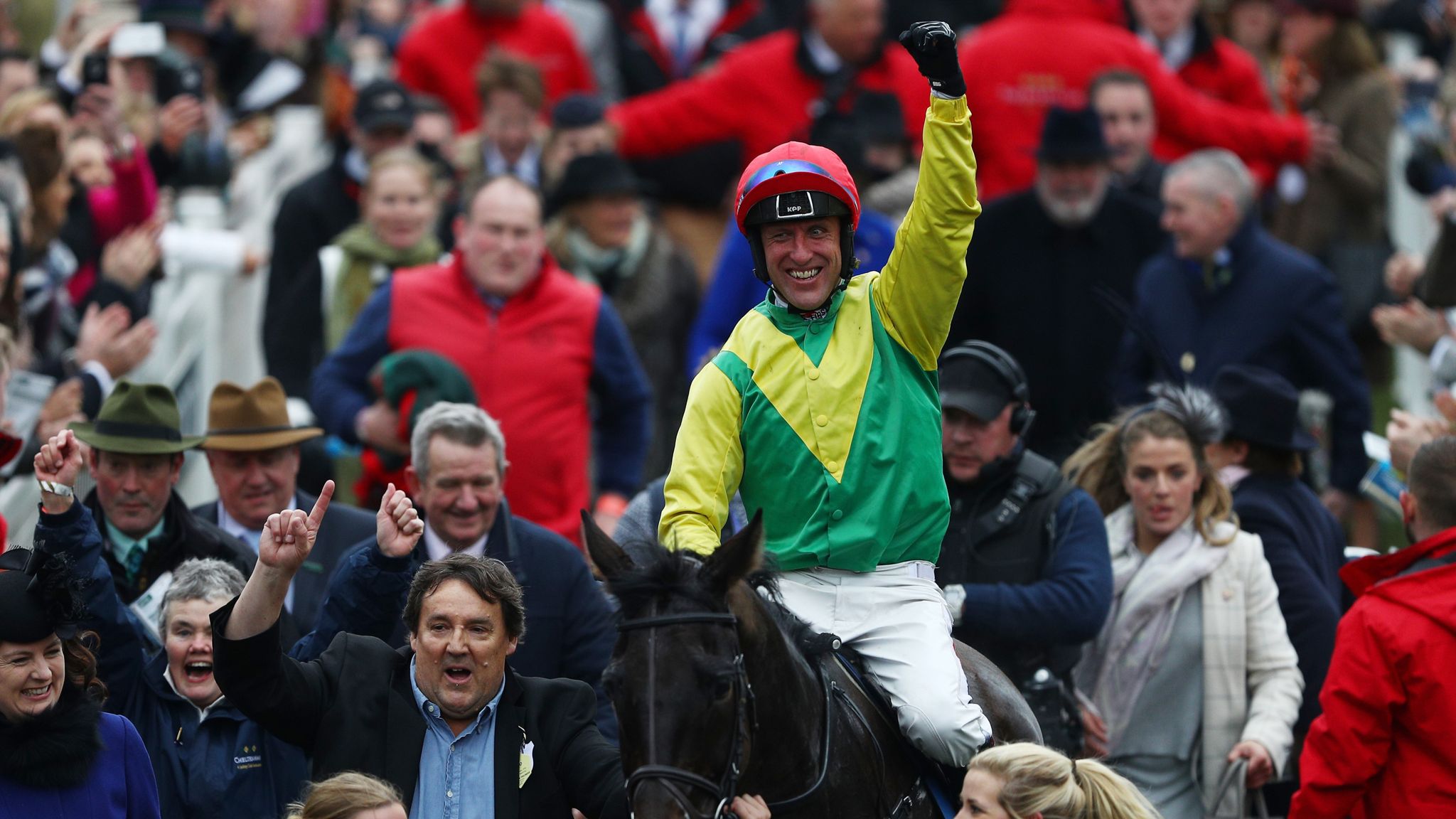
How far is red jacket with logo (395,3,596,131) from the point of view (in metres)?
14.0

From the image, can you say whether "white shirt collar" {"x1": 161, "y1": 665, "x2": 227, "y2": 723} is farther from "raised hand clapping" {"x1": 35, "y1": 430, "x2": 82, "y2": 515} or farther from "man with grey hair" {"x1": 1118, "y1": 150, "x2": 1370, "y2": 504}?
"man with grey hair" {"x1": 1118, "y1": 150, "x2": 1370, "y2": 504}

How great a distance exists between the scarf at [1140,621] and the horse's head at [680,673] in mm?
3070

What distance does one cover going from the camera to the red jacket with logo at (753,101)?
12930 millimetres

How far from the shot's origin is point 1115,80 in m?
11.7

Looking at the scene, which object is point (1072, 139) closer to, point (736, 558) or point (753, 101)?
point (753, 101)

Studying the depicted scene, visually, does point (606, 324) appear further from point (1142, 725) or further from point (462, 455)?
point (1142, 725)

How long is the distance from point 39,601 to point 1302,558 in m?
4.91

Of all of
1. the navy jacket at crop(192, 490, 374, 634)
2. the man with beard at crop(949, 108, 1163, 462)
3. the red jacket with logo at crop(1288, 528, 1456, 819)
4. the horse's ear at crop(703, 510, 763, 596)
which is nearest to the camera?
the horse's ear at crop(703, 510, 763, 596)

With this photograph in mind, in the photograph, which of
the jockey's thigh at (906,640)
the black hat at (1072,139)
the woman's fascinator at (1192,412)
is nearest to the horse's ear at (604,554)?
the jockey's thigh at (906,640)

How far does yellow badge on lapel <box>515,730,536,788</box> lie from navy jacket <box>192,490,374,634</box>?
1699 mm

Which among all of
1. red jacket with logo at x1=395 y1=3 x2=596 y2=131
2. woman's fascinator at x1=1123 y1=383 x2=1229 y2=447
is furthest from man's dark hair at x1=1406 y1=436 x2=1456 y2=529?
red jacket with logo at x1=395 y1=3 x2=596 y2=131

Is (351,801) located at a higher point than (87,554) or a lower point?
lower

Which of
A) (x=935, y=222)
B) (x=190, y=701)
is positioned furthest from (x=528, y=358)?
(x=935, y=222)

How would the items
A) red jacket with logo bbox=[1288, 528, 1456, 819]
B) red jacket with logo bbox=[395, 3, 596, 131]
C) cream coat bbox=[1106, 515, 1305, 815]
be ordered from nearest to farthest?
red jacket with logo bbox=[1288, 528, 1456, 819], cream coat bbox=[1106, 515, 1305, 815], red jacket with logo bbox=[395, 3, 596, 131]
